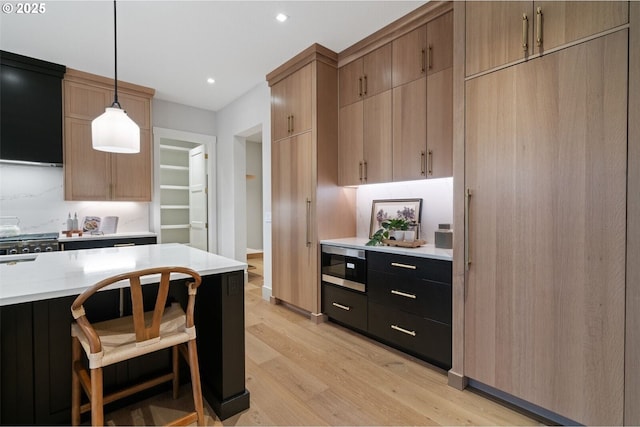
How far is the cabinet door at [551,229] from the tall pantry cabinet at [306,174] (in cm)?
152

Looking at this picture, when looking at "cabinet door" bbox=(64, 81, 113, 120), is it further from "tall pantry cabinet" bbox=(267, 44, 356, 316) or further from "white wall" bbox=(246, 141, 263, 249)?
"white wall" bbox=(246, 141, 263, 249)

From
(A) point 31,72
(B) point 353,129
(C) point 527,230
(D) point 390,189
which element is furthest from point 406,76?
(A) point 31,72

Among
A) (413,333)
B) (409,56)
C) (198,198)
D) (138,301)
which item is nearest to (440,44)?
(409,56)

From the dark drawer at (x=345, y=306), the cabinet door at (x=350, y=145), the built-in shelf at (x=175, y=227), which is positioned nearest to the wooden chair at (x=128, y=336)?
the dark drawer at (x=345, y=306)

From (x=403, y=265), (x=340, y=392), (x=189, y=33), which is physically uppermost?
(x=189, y=33)

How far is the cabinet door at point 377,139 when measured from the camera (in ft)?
8.92

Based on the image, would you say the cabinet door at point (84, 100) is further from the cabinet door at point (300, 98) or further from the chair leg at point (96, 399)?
the chair leg at point (96, 399)

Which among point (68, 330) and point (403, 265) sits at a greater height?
point (403, 265)

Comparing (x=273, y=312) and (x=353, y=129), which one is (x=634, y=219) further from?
(x=273, y=312)

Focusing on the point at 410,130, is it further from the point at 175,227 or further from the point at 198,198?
the point at 175,227

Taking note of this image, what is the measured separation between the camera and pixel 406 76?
2.56 metres

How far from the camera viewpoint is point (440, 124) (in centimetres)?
234

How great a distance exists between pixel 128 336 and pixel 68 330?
512 mm

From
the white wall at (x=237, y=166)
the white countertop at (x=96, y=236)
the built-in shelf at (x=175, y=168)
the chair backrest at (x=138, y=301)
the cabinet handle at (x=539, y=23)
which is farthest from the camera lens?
the built-in shelf at (x=175, y=168)
